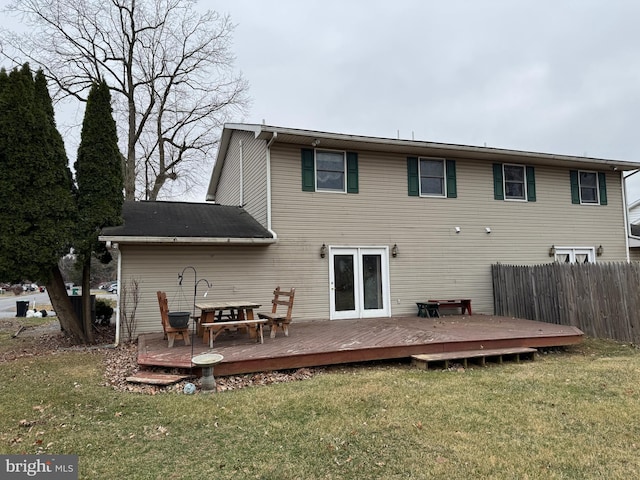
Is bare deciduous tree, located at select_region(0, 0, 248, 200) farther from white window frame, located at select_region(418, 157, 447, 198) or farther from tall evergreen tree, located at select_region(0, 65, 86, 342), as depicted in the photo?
white window frame, located at select_region(418, 157, 447, 198)

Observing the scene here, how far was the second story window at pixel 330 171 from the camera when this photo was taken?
A: 1032 cm

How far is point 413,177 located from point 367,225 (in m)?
1.92

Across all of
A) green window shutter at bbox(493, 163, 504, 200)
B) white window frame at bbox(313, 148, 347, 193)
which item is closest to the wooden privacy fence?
green window shutter at bbox(493, 163, 504, 200)

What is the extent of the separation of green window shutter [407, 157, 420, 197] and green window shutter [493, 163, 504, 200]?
8.19 ft

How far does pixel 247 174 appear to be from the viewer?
1159 cm

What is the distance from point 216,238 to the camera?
29.2 feet

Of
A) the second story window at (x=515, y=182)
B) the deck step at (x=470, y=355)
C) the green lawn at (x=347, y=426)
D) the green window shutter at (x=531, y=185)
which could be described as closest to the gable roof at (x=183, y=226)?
the green lawn at (x=347, y=426)

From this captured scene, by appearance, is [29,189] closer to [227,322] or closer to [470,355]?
[227,322]

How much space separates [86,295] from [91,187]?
236cm

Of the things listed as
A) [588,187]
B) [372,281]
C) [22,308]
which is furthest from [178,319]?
[22,308]

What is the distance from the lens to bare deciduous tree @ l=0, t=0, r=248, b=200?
58.8 feet

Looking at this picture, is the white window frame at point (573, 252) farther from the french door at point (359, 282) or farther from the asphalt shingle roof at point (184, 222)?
the asphalt shingle roof at point (184, 222)

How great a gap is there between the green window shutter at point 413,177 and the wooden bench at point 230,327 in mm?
5831

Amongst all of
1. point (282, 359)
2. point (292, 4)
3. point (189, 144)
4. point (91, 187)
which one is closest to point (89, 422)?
point (282, 359)
